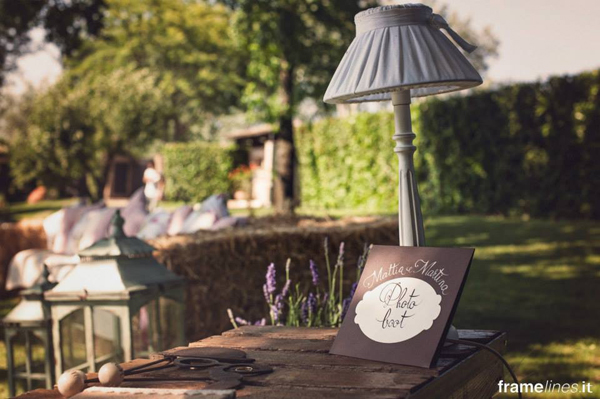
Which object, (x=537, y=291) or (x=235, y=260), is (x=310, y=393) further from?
(x=537, y=291)

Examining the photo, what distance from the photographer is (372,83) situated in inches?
78.3

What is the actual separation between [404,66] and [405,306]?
0.73 meters

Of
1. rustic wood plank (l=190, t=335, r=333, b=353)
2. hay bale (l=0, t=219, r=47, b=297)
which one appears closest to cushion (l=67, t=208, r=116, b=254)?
hay bale (l=0, t=219, r=47, b=297)

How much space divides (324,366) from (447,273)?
1.48 feet

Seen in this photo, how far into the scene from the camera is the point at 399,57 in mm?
2006

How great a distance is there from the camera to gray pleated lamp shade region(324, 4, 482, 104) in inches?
77.6

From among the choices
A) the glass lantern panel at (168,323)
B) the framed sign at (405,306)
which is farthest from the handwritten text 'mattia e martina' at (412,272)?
the glass lantern panel at (168,323)

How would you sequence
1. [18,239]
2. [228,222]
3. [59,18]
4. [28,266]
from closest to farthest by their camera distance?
[228,222] < [28,266] < [18,239] < [59,18]

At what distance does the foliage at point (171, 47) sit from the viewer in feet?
104

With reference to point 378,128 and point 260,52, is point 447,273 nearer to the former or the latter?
point 260,52

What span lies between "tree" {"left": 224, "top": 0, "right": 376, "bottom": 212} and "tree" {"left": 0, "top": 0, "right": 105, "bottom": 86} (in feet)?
9.14

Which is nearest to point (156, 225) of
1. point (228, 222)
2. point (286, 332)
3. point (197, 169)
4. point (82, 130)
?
point (228, 222)

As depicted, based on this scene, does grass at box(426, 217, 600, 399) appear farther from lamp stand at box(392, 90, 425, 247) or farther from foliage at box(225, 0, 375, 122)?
foliage at box(225, 0, 375, 122)

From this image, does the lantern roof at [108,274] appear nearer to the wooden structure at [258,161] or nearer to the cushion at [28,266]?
the cushion at [28,266]
